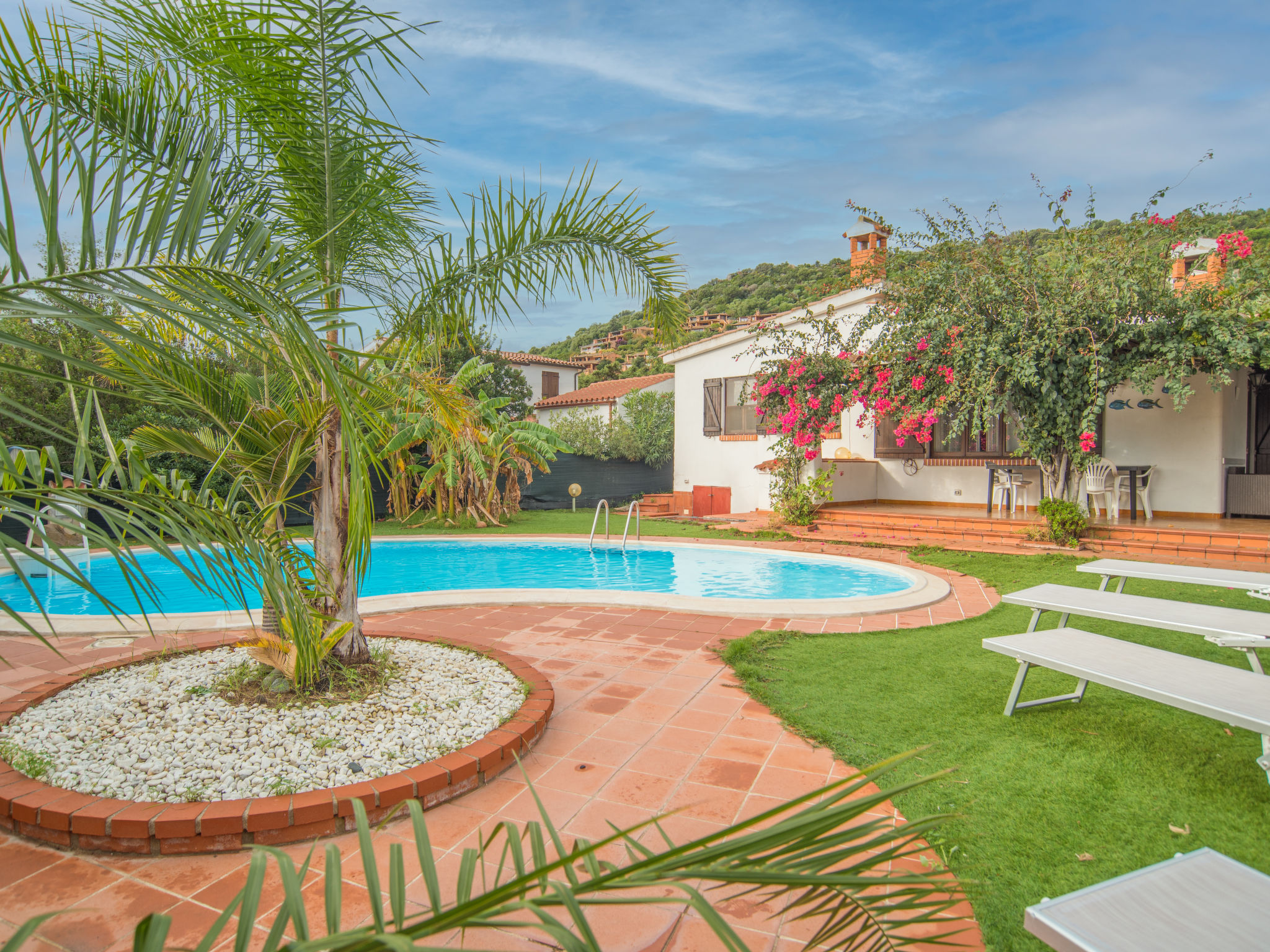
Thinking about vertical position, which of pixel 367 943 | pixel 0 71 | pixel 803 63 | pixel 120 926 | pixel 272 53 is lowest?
pixel 120 926

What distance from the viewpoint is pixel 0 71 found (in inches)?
120

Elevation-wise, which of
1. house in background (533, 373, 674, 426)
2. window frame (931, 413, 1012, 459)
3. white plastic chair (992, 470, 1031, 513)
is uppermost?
house in background (533, 373, 674, 426)

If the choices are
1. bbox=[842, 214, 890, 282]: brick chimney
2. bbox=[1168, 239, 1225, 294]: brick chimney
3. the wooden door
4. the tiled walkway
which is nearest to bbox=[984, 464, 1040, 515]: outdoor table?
bbox=[1168, 239, 1225, 294]: brick chimney

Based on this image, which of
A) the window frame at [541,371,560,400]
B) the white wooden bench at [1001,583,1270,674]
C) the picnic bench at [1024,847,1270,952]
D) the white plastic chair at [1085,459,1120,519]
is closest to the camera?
the picnic bench at [1024,847,1270,952]

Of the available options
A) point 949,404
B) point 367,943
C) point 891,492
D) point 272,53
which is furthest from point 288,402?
point 891,492

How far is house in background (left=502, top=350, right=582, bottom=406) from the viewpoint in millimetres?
33938

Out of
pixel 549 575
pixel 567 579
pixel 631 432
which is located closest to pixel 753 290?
pixel 631 432

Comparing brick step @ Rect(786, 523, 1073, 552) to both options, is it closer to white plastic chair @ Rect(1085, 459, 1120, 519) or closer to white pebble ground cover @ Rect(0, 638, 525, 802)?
white plastic chair @ Rect(1085, 459, 1120, 519)

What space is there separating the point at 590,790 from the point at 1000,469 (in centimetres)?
1186

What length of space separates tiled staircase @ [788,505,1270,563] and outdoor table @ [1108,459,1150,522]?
15.7 inches

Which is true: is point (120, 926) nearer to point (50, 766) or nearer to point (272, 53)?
point (50, 766)

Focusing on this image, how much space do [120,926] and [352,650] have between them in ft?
6.42

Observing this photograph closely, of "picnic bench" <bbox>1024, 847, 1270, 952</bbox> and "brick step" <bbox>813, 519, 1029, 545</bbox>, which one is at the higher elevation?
"picnic bench" <bbox>1024, 847, 1270, 952</bbox>

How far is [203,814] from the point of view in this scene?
2.75 meters
